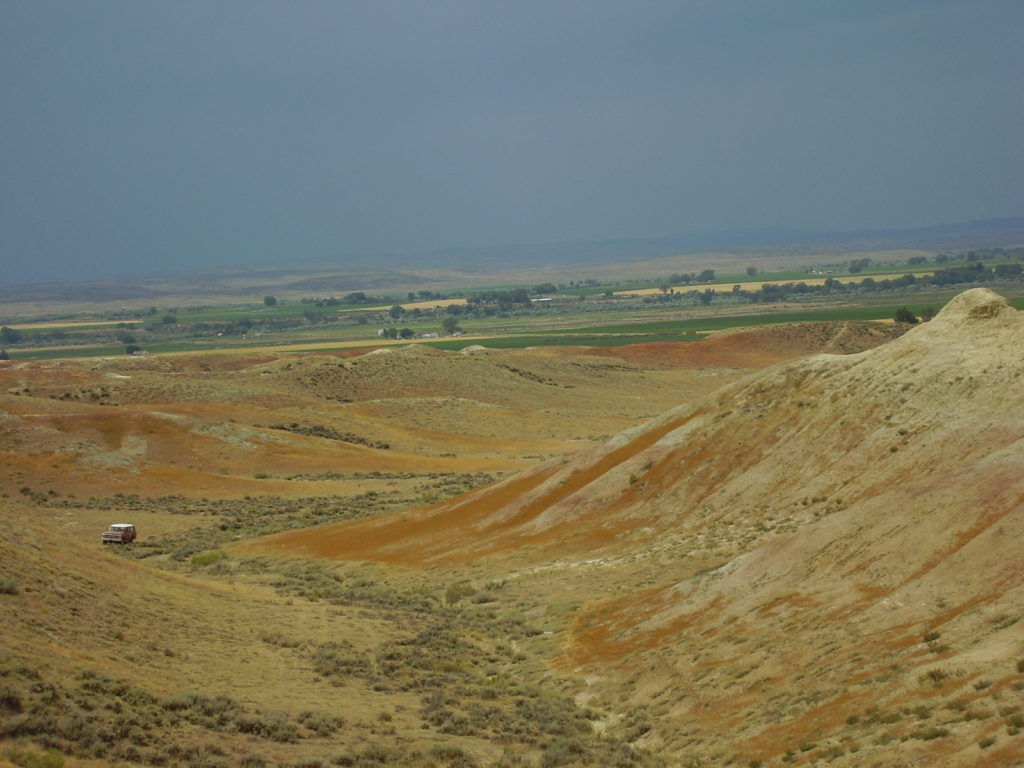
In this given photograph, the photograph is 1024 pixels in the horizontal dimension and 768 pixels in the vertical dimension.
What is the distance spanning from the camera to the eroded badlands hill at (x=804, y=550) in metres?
16.3

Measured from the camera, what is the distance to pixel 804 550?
24.0 metres

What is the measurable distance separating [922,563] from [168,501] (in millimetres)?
42928

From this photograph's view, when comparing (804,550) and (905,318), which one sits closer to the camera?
(804,550)

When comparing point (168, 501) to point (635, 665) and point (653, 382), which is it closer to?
point (635, 665)

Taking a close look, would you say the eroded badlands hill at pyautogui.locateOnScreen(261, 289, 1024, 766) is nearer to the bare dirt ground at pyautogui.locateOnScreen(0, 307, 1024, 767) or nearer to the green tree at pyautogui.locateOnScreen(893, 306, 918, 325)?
the bare dirt ground at pyautogui.locateOnScreen(0, 307, 1024, 767)

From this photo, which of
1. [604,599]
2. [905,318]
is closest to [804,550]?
[604,599]

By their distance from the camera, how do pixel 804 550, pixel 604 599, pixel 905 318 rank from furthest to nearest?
pixel 905 318 → pixel 604 599 → pixel 804 550

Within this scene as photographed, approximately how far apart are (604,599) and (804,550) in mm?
6190

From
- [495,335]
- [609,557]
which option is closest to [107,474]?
[609,557]

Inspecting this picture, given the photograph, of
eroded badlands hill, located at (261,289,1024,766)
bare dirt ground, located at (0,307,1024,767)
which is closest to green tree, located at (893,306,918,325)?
bare dirt ground, located at (0,307,1024,767)

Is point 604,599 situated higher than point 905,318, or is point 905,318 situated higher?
point 905,318

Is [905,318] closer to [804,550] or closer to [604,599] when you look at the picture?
[604,599]

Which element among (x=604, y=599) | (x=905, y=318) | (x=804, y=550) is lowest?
(x=604, y=599)

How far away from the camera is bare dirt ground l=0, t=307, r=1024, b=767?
16453 mm
